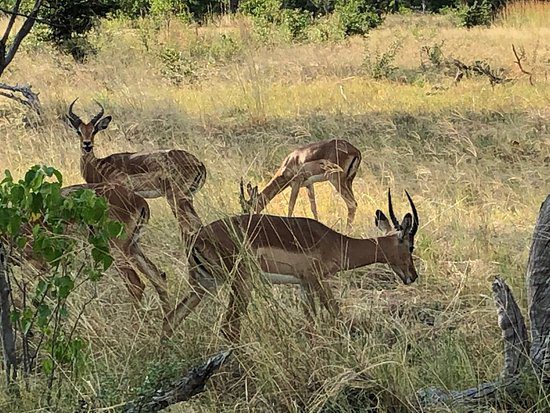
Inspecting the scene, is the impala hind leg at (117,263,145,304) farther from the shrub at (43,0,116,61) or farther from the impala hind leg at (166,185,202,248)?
the shrub at (43,0,116,61)

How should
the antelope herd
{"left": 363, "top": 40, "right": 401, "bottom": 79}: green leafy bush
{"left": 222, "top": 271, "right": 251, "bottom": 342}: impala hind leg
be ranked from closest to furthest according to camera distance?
{"left": 222, "top": 271, "right": 251, "bottom": 342}: impala hind leg, the antelope herd, {"left": 363, "top": 40, "right": 401, "bottom": 79}: green leafy bush

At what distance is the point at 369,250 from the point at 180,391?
1.81 metres

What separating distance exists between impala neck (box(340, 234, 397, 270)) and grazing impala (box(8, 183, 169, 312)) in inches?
35.6

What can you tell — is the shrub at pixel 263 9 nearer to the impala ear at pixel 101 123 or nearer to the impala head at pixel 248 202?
the impala ear at pixel 101 123

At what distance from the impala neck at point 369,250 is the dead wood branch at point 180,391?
1.62 meters

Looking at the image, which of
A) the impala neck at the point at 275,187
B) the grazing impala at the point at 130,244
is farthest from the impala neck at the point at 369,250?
the impala neck at the point at 275,187

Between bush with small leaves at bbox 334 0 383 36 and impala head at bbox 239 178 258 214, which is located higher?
impala head at bbox 239 178 258 214

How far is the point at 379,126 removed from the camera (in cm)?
808

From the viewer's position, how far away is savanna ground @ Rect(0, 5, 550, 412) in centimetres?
274

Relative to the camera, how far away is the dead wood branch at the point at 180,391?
238 cm

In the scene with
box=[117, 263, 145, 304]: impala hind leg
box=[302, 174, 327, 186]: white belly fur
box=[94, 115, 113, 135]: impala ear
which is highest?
box=[94, 115, 113, 135]: impala ear

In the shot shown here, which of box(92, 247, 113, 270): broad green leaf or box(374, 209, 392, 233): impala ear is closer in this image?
box(92, 247, 113, 270): broad green leaf

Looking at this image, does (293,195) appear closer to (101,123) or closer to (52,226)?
(101,123)

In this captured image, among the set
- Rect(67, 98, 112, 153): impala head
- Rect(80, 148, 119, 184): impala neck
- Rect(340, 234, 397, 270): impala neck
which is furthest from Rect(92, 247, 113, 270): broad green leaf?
Rect(67, 98, 112, 153): impala head
